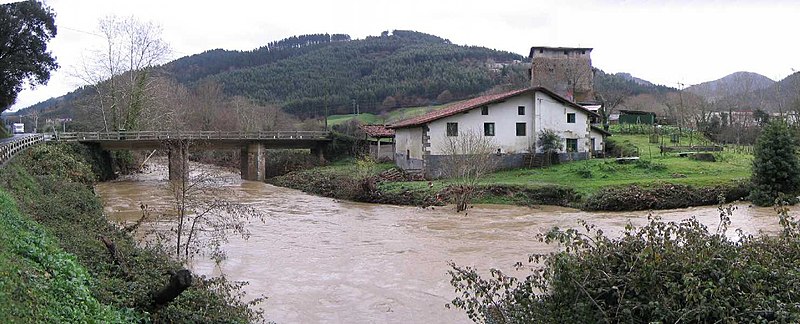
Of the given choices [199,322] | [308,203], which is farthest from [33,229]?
[308,203]

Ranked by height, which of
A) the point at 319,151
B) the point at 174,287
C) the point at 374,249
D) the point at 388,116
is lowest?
the point at 374,249

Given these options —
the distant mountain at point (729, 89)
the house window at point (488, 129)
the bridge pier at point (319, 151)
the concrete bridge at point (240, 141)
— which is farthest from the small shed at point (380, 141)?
the distant mountain at point (729, 89)

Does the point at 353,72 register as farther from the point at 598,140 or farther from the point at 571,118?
the point at 571,118

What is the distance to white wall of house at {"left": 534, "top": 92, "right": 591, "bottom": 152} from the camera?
38188mm

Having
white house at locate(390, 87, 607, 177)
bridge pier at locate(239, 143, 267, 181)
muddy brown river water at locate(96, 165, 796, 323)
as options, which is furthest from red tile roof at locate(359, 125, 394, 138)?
muddy brown river water at locate(96, 165, 796, 323)

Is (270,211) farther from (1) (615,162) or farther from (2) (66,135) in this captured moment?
(2) (66,135)

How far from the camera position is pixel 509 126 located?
124 ft

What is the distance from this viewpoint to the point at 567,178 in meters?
31.9

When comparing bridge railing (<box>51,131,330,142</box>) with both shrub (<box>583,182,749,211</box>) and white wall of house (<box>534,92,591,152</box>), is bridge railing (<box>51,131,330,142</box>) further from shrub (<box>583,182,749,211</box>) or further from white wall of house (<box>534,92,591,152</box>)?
shrub (<box>583,182,749,211</box>)

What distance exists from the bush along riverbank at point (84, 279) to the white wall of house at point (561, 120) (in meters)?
27.9

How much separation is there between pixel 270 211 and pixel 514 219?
11630 millimetres

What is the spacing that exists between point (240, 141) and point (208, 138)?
5794mm

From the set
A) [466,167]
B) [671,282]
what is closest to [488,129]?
[466,167]

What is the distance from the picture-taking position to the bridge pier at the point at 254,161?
4862 centimetres
